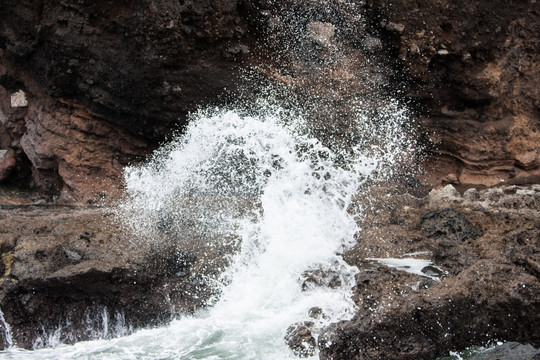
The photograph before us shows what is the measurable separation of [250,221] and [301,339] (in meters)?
1.47

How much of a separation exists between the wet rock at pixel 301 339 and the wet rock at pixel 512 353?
1092 millimetres

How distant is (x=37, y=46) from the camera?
619 centimetres

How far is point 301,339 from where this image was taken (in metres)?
4.19

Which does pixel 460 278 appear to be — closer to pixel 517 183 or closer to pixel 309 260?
pixel 309 260

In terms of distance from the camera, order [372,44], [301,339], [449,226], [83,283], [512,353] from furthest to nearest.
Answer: [372,44], [449,226], [83,283], [301,339], [512,353]

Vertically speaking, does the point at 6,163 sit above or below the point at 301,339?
above

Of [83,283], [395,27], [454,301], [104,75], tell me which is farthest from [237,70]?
[454,301]

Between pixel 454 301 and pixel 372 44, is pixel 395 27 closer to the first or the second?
pixel 372 44

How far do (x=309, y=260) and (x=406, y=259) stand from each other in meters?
0.80

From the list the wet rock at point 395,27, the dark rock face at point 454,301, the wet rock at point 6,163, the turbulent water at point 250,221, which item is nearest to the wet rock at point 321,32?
the wet rock at point 395,27

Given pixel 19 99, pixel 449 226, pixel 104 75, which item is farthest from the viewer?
pixel 19 99

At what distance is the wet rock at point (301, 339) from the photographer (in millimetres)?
4121

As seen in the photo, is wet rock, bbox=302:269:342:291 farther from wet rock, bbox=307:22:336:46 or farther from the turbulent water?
wet rock, bbox=307:22:336:46

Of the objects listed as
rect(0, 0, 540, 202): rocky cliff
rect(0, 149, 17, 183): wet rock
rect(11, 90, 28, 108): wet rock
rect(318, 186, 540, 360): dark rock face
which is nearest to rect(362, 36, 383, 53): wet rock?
rect(0, 0, 540, 202): rocky cliff
